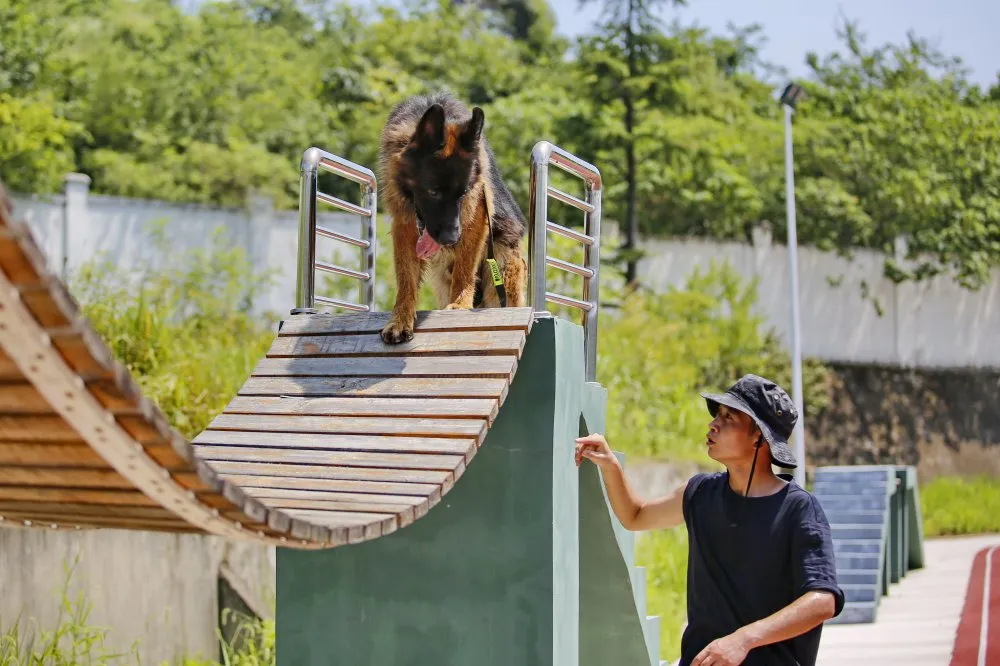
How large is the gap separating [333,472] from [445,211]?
120 cm

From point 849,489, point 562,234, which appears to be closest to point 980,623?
point 849,489

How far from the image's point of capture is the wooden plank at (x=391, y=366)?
156 inches

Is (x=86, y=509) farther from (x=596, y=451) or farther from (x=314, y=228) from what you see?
(x=314, y=228)

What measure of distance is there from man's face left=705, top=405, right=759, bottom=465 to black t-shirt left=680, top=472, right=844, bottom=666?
0.11 metres

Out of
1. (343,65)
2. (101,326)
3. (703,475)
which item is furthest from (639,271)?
(703,475)

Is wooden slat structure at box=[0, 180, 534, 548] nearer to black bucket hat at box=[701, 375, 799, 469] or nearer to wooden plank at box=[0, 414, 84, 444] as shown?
wooden plank at box=[0, 414, 84, 444]

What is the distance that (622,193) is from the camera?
19.2m

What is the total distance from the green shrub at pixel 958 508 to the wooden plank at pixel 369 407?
14.7 meters

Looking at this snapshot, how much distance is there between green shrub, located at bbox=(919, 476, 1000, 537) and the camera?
1714 cm

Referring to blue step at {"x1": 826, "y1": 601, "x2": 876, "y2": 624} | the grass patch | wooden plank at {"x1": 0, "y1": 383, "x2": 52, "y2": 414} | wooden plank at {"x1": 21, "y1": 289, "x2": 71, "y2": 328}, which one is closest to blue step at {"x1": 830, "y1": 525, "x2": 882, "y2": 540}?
blue step at {"x1": 826, "y1": 601, "x2": 876, "y2": 624}

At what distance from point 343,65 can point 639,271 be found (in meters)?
7.71

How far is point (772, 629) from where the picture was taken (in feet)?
9.65

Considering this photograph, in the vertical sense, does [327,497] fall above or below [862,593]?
above

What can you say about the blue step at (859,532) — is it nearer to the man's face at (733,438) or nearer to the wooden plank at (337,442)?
the wooden plank at (337,442)
